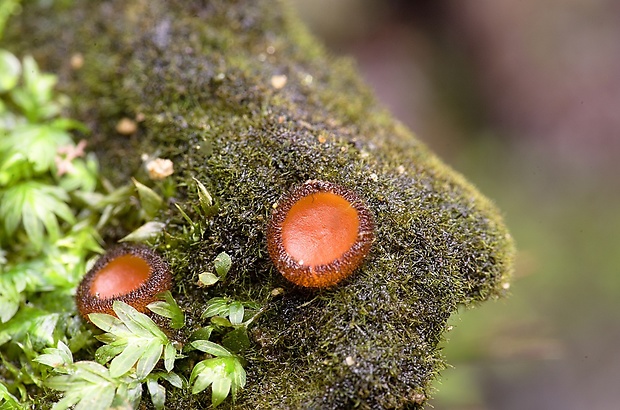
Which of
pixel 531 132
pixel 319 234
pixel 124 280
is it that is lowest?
pixel 124 280

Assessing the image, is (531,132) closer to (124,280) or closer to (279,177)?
(279,177)

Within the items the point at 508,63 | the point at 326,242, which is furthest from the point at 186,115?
the point at 508,63

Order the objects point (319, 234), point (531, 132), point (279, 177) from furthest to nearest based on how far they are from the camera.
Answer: point (531, 132) → point (279, 177) → point (319, 234)

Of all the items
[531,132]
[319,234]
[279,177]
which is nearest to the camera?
[319,234]

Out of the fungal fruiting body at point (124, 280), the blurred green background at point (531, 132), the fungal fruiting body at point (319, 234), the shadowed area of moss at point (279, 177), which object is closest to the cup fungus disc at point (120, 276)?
the fungal fruiting body at point (124, 280)

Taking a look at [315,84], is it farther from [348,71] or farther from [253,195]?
[253,195]

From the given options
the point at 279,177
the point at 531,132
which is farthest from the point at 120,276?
the point at 531,132
